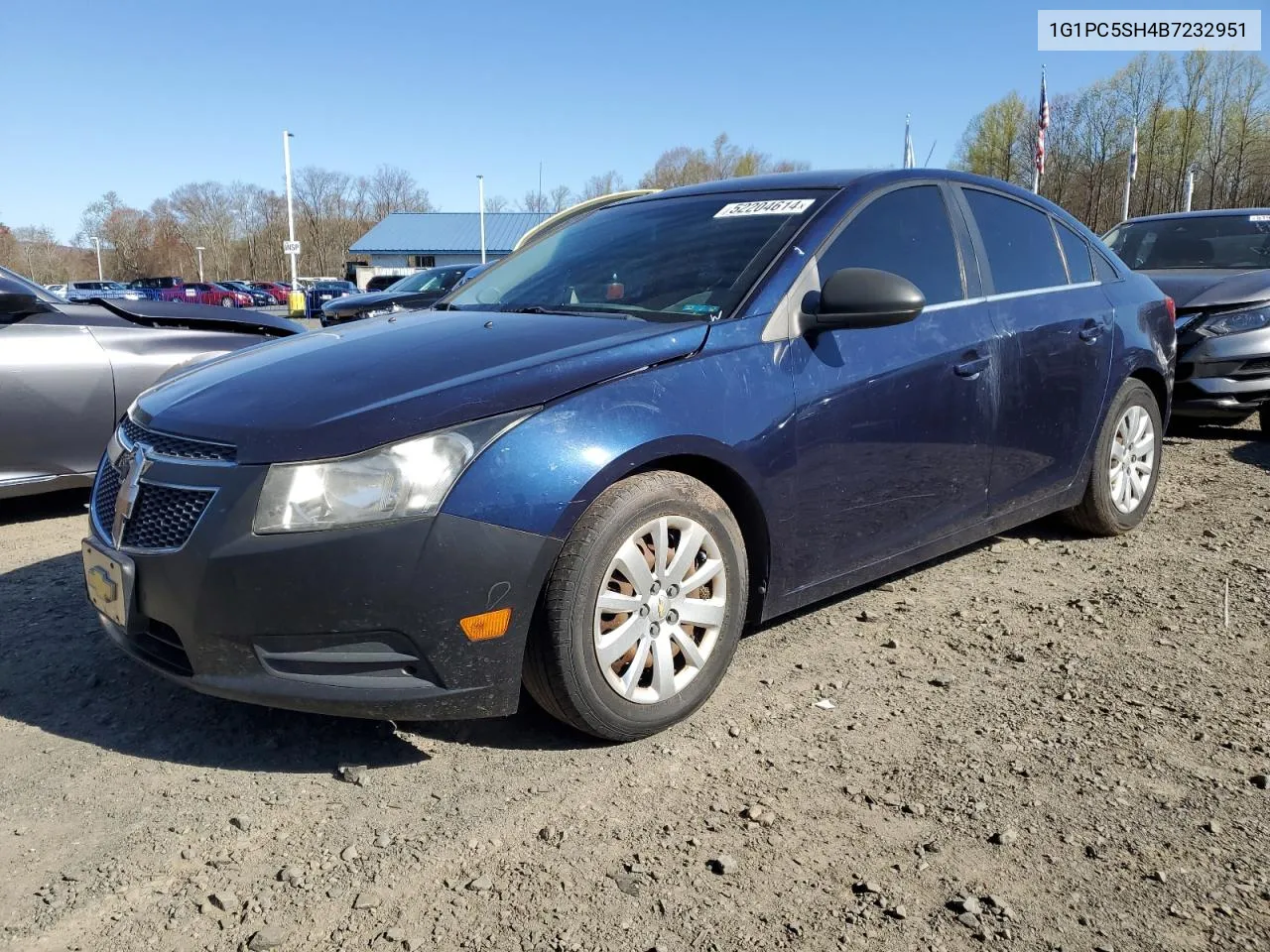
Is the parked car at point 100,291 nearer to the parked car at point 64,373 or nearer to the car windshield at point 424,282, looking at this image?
the car windshield at point 424,282

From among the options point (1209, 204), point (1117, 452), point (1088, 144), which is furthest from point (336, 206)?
point (1117, 452)

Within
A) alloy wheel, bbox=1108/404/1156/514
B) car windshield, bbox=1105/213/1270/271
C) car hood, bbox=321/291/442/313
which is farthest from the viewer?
car hood, bbox=321/291/442/313

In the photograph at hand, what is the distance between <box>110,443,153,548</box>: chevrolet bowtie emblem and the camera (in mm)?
2559

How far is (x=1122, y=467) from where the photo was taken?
455 cm

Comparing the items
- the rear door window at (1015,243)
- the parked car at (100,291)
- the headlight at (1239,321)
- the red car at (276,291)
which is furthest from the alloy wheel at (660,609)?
the red car at (276,291)

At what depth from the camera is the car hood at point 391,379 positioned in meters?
2.34

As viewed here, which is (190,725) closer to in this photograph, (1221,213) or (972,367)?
(972,367)

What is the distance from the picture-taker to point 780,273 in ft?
9.99

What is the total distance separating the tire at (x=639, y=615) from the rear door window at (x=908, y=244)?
40.2 inches

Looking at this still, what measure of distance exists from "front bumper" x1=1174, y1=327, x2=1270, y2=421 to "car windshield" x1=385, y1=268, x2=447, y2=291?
413 inches

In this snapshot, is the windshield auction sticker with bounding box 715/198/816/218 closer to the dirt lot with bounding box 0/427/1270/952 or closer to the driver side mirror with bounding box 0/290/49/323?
the dirt lot with bounding box 0/427/1270/952

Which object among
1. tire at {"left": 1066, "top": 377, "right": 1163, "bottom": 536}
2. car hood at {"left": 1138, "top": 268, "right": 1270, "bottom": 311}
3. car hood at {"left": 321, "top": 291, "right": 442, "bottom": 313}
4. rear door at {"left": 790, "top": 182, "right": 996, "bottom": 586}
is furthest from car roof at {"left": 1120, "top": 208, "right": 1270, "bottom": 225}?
car hood at {"left": 321, "top": 291, "right": 442, "bottom": 313}

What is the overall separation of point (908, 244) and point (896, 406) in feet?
2.25

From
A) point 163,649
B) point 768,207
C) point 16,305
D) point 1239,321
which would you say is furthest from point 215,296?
point 163,649
